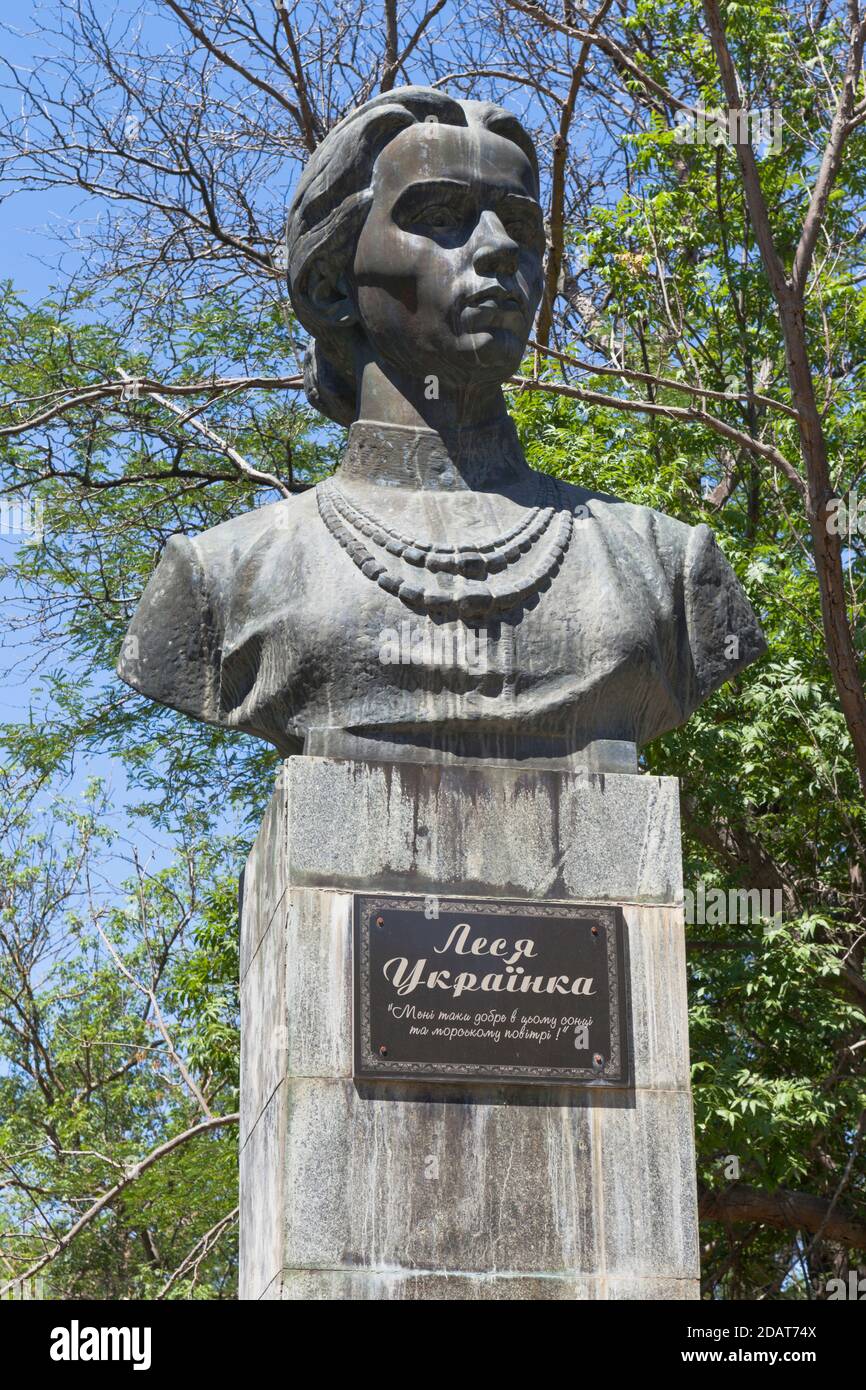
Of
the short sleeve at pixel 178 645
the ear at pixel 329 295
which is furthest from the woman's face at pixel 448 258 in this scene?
the short sleeve at pixel 178 645

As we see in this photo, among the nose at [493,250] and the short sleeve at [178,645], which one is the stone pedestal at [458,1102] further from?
the nose at [493,250]

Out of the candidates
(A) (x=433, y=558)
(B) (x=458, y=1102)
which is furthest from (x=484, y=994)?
(A) (x=433, y=558)

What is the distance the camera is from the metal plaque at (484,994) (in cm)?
505

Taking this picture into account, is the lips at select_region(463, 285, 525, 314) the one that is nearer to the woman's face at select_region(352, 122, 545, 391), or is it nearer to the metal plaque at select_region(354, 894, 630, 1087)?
the woman's face at select_region(352, 122, 545, 391)

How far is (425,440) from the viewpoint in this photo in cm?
590

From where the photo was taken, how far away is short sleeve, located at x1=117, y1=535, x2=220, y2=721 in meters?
5.79

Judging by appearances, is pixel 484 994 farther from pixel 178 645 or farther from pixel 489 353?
pixel 489 353

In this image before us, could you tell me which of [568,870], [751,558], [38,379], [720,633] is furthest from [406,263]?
[38,379]

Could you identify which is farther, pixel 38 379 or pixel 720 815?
pixel 38 379

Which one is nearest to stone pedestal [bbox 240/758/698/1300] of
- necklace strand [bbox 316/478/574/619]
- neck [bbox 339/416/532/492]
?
necklace strand [bbox 316/478/574/619]

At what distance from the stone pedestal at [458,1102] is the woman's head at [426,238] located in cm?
129

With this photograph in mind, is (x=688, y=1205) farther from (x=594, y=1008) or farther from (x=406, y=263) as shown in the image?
(x=406, y=263)

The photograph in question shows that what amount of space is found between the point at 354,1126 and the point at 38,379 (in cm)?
1068

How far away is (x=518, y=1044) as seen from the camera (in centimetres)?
511
